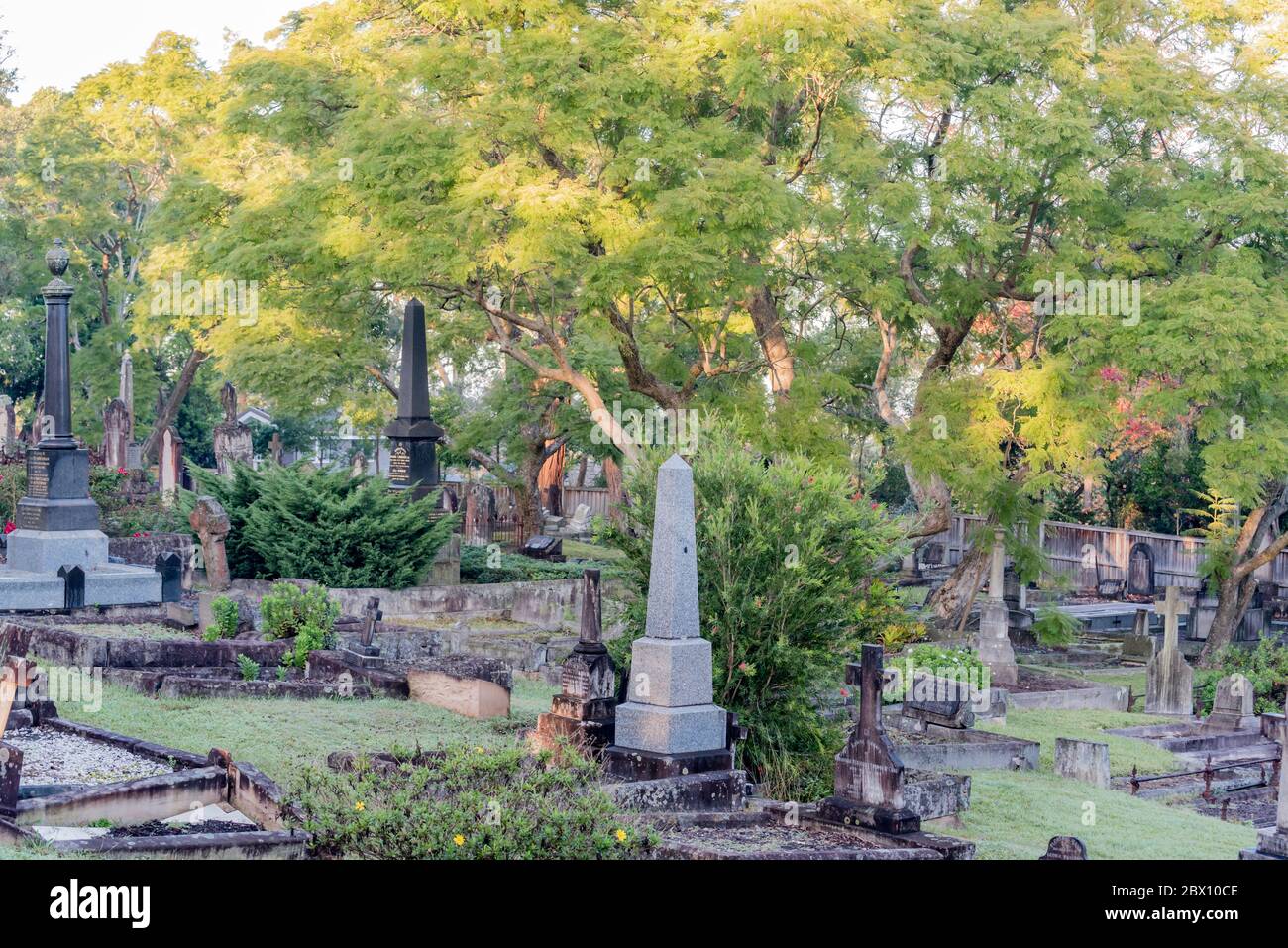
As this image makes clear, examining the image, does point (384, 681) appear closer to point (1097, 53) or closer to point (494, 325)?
point (494, 325)

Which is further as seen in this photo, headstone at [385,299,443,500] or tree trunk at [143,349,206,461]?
tree trunk at [143,349,206,461]

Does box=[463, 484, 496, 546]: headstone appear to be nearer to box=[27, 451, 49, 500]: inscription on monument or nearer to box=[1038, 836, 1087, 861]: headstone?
box=[27, 451, 49, 500]: inscription on monument

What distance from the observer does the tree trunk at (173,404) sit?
143 feet

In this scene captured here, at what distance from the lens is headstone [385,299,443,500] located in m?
26.9

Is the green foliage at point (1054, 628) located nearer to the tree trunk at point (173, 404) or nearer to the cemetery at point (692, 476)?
the cemetery at point (692, 476)

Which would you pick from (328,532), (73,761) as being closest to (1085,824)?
(73,761)

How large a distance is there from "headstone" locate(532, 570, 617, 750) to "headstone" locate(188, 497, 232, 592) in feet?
34.2

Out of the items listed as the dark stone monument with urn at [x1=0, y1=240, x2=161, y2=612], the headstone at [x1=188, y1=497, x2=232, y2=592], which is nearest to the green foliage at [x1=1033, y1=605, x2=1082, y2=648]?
the headstone at [x1=188, y1=497, x2=232, y2=592]

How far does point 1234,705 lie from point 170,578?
1421 centimetres

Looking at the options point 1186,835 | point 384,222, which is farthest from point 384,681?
point 384,222

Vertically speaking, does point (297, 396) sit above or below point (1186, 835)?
above

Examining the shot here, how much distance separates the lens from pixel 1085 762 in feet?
51.5

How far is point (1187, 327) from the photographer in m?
22.0

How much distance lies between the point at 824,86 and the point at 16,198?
3005 cm
